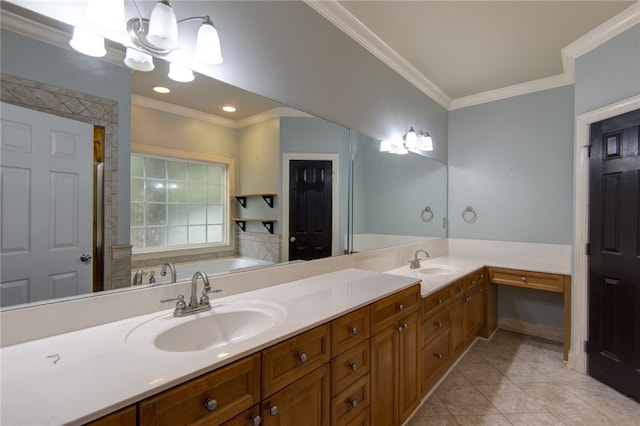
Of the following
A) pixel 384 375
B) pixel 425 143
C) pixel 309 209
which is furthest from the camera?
pixel 425 143

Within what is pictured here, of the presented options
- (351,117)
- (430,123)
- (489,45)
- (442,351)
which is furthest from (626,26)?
(442,351)

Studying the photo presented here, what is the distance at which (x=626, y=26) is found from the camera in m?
2.08

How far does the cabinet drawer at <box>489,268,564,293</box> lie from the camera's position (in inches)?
102

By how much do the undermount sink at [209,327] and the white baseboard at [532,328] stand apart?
3.11 metres

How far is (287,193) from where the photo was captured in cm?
185

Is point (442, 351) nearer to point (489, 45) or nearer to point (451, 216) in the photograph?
point (451, 216)

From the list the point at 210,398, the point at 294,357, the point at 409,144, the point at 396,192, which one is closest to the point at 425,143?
the point at 409,144

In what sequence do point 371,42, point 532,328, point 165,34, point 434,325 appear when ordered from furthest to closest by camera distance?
point 532,328, point 371,42, point 434,325, point 165,34

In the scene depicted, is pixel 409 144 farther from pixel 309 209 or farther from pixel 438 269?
pixel 309 209

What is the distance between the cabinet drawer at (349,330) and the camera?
124 centimetres

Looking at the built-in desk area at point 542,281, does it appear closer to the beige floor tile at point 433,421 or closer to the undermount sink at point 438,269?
the undermount sink at point 438,269

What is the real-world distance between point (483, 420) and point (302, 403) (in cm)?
148

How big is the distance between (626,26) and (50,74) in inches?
131

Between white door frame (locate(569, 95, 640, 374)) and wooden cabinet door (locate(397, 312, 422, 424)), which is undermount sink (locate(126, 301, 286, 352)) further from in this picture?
white door frame (locate(569, 95, 640, 374))
